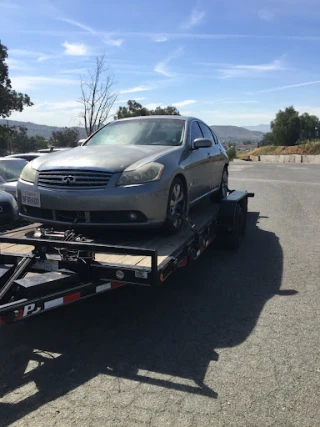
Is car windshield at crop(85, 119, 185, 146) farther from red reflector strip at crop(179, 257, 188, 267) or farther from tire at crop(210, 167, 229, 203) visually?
tire at crop(210, 167, 229, 203)

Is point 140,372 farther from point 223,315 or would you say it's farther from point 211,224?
point 211,224

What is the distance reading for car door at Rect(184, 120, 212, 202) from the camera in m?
5.20

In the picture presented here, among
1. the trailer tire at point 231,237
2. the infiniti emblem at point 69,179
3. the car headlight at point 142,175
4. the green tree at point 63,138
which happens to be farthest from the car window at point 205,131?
the green tree at point 63,138

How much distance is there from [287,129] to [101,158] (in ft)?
311

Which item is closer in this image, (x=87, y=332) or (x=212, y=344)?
(x=212, y=344)

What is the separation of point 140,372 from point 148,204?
1620 millimetres

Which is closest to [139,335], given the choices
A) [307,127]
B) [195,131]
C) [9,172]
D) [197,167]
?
[197,167]

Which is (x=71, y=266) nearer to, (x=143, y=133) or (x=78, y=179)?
(x=78, y=179)

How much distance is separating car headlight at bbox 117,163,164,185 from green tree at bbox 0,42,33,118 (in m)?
34.0

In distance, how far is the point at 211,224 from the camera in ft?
18.5

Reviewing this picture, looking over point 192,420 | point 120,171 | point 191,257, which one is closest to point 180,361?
point 192,420

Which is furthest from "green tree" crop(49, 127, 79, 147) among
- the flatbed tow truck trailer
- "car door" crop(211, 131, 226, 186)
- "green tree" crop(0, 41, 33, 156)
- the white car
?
the flatbed tow truck trailer

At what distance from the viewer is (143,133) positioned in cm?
555

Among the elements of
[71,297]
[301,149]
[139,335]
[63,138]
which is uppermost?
[63,138]
